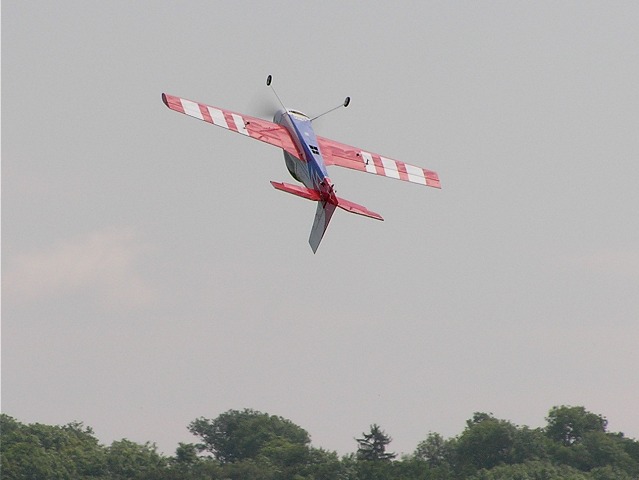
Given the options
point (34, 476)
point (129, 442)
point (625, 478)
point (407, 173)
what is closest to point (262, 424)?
point (129, 442)

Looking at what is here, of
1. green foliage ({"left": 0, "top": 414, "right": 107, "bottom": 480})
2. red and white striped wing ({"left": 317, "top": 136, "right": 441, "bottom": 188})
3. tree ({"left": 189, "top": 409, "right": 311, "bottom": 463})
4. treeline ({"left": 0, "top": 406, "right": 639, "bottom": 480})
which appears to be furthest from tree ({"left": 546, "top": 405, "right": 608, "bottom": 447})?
red and white striped wing ({"left": 317, "top": 136, "right": 441, "bottom": 188})

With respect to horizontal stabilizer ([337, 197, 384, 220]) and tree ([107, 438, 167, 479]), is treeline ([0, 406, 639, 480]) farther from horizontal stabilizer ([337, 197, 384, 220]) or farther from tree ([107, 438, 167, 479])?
horizontal stabilizer ([337, 197, 384, 220])

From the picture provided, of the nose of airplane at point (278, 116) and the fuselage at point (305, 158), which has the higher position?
the nose of airplane at point (278, 116)

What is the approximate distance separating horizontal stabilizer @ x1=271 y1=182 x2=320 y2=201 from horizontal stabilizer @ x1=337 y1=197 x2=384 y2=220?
0.92 m

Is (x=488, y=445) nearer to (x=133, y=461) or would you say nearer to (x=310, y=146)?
(x=133, y=461)

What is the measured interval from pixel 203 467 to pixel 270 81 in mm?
40327

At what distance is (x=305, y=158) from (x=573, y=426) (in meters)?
71.7

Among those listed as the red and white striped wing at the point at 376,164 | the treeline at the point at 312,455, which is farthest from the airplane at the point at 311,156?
the treeline at the point at 312,455

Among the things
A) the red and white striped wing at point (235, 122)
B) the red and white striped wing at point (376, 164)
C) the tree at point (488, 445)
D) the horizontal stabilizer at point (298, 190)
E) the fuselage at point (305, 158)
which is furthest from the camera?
the tree at point (488, 445)

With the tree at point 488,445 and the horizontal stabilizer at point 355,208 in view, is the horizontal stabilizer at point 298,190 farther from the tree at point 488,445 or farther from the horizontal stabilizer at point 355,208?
the tree at point 488,445

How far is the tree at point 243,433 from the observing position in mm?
119625

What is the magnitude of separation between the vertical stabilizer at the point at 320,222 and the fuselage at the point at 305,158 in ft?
0.84

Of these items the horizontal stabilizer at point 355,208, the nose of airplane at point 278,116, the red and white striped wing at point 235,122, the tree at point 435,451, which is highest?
the tree at point 435,451

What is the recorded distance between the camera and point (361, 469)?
9525 cm
